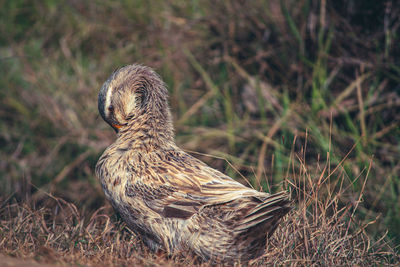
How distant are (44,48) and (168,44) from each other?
204 centimetres

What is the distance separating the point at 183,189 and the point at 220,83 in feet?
11.3

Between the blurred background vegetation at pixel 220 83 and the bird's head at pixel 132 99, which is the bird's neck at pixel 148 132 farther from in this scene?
the blurred background vegetation at pixel 220 83

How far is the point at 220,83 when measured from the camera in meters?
6.87

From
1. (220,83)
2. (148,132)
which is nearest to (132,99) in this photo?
(148,132)

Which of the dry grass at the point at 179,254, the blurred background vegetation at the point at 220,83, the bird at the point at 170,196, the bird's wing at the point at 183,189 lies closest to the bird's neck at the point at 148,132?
the bird at the point at 170,196

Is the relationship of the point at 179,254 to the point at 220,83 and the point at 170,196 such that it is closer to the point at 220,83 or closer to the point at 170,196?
the point at 170,196

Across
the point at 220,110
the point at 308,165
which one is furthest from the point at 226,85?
the point at 308,165

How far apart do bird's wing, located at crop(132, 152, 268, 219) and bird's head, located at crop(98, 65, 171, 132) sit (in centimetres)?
48

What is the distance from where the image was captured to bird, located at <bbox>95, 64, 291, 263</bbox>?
3375mm

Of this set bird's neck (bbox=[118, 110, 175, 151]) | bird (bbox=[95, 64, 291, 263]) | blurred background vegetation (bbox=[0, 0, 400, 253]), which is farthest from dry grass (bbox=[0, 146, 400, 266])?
blurred background vegetation (bbox=[0, 0, 400, 253])

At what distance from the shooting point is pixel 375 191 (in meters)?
5.30

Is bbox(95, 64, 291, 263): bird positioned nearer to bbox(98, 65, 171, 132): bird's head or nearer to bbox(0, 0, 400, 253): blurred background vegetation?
bbox(98, 65, 171, 132): bird's head

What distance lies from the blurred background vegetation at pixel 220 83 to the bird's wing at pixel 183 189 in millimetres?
1861

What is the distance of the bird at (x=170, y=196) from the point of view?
11.1 feet
